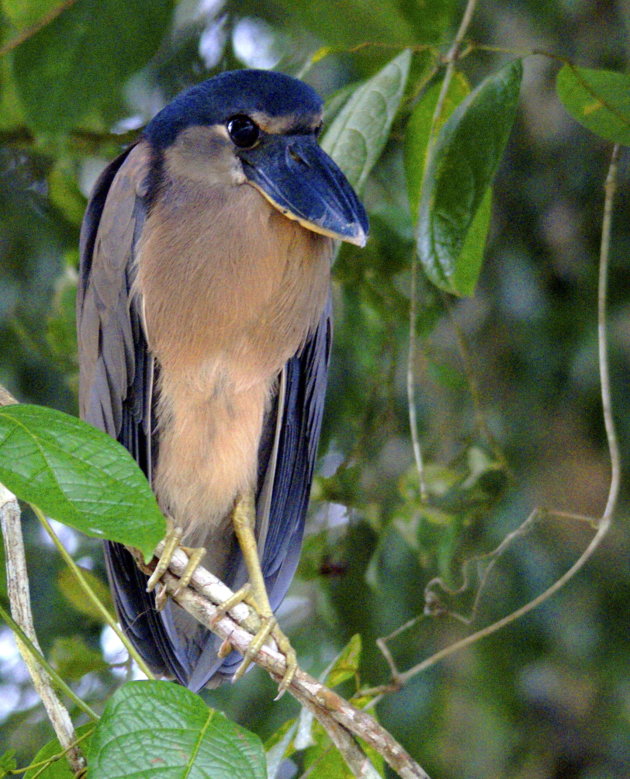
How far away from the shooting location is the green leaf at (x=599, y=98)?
1.12 meters

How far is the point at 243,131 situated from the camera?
1.38m

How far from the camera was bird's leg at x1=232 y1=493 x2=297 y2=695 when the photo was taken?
3.66 feet

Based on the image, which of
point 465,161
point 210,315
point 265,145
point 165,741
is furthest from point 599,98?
point 165,741

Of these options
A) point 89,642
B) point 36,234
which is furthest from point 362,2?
point 89,642

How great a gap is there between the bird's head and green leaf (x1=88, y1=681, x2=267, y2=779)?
2.06ft

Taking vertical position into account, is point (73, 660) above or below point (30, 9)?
below

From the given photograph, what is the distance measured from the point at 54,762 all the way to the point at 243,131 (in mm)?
905

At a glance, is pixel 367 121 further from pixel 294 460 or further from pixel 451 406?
pixel 451 406

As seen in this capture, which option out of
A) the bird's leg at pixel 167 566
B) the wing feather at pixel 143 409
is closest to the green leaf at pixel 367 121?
the wing feather at pixel 143 409

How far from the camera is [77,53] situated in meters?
1.32

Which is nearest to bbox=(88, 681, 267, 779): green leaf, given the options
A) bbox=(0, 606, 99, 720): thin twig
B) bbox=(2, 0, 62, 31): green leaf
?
bbox=(0, 606, 99, 720): thin twig

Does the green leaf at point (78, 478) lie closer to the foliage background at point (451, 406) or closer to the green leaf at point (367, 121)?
the green leaf at point (367, 121)

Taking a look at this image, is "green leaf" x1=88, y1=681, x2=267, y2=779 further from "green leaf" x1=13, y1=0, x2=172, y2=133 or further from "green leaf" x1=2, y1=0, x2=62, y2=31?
"green leaf" x1=2, y1=0, x2=62, y2=31

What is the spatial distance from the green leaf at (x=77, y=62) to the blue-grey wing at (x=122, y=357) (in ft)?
0.58
